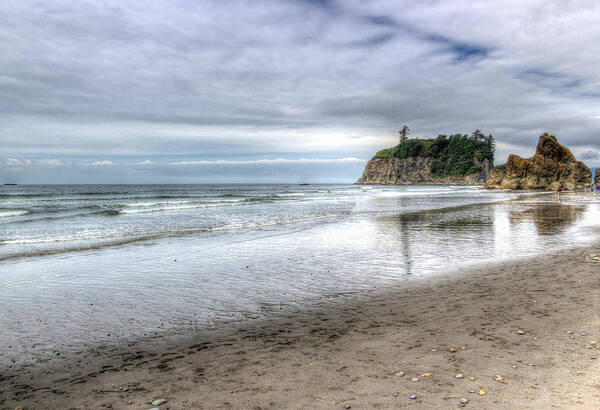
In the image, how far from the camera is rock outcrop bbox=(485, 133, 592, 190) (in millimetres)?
68375

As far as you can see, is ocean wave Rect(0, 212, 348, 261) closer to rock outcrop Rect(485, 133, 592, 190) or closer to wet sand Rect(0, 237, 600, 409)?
wet sand Rect(0, 237, 600, 409)

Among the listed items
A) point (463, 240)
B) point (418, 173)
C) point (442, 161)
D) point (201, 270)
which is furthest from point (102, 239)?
point (418, 173)

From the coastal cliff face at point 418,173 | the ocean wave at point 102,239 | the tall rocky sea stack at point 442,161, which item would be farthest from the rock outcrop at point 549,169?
the coastal cliff face at point 418,173

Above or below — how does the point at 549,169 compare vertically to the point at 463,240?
above

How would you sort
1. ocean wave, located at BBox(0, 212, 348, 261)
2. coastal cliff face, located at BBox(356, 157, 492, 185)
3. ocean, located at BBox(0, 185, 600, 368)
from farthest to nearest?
1. coastal cliff face, located at BBox(356, 157, 492, 185)
2. ocean wave, located at BBox(0, 212, 348, 261)
3. ocean, located at BBox(0, 185, 600, 368)

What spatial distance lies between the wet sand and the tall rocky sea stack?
562 ft

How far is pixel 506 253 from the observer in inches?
403

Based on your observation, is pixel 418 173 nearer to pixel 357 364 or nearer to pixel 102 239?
pixel 102 239

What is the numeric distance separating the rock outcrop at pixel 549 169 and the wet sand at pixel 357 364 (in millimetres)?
76762

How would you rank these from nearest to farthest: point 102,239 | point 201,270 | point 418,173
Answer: point 201,270 < point 102,239 < point 418,173

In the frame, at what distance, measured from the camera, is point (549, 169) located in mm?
70938

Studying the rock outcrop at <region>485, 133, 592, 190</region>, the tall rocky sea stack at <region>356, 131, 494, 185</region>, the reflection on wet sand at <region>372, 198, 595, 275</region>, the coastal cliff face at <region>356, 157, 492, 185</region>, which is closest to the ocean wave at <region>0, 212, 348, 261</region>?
the reflection on wet sand at <region>372, 198, 595, 275</region>

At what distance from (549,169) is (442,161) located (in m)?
109

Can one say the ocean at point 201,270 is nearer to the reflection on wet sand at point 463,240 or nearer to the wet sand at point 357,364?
the reflection on wet sand at point 463,240
